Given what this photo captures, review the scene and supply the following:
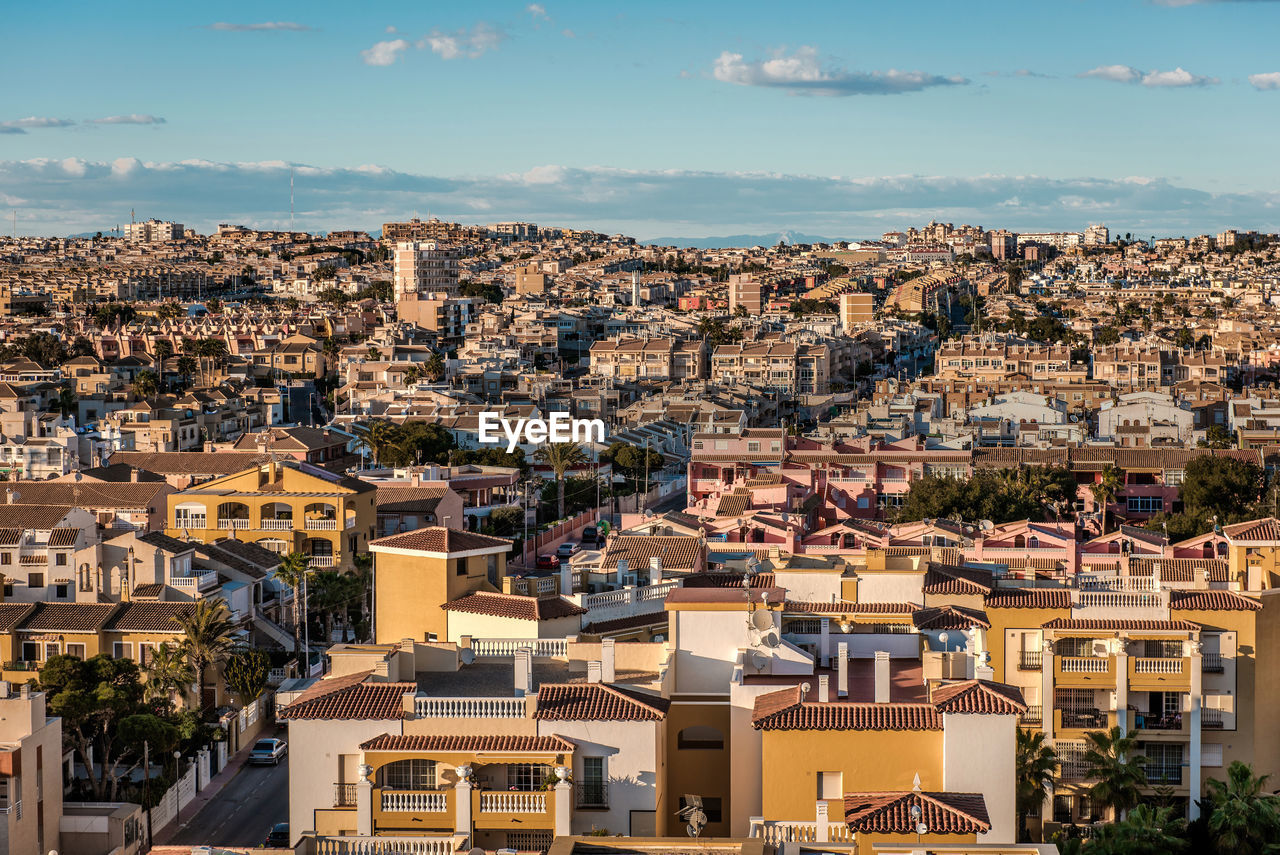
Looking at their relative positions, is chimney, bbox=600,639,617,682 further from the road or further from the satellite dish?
the road

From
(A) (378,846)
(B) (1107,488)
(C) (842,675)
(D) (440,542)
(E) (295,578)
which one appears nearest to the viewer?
(A) (378,846)

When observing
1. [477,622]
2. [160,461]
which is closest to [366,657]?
[477,622]

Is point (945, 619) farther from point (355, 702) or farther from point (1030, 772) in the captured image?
point (355, 702)

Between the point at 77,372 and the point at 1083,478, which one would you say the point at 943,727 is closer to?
the point at 1083,478

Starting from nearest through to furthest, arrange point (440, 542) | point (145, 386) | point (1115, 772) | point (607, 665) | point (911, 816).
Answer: point (911, 816) < point (607, 665) < point (1115, 772) < point (440, 542) < point (145, 386)

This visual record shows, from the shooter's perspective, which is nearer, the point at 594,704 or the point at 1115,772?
the point at 594,704

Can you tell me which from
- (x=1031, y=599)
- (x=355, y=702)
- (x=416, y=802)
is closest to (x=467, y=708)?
(x=416, y=802)
